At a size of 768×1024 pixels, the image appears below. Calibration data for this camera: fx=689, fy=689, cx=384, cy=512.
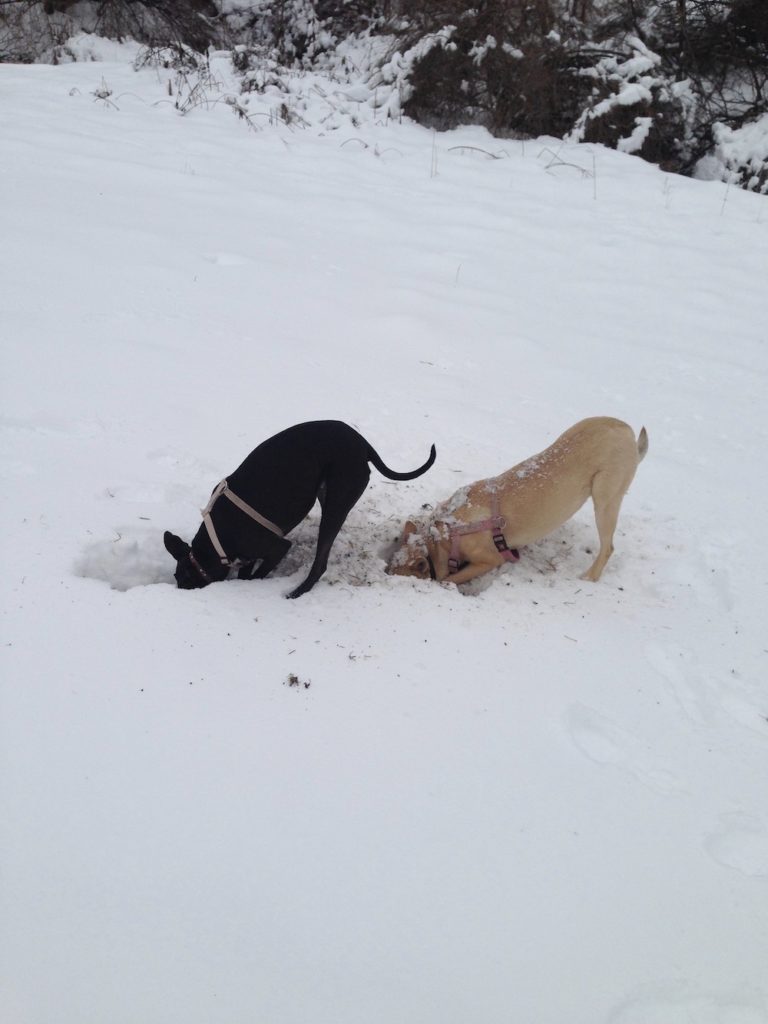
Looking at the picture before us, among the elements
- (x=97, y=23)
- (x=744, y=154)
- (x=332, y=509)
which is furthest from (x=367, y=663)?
(x=97, y=23)

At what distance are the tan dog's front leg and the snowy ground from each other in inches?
4.8

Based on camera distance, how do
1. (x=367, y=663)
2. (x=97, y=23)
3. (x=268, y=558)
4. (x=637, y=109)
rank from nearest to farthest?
(x=367, y=663), (x=268, y=558), (x=637, y=109), (x=97, y=23)

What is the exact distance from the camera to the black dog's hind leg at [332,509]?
328cm

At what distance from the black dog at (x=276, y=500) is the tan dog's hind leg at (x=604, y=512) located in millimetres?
1236

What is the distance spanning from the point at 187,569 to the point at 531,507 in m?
1.74

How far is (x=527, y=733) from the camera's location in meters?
2.44

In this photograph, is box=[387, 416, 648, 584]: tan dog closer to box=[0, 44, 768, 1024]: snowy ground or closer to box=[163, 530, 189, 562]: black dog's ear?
box=[0, 44, 768, 1024]: snowy ground

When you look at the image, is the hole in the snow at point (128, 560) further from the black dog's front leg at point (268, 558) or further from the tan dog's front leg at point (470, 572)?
the tan dog's front leg at point (470, 572)

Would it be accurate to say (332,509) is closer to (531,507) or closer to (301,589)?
(301,589)

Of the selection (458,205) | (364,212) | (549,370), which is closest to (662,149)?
(458,205)

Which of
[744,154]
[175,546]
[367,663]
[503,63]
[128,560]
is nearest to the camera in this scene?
[367,663]

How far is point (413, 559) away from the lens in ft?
11.8

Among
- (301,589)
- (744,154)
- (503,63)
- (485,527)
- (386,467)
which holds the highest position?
(503,63)

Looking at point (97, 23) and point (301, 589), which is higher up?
point (97, 23)
